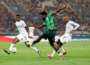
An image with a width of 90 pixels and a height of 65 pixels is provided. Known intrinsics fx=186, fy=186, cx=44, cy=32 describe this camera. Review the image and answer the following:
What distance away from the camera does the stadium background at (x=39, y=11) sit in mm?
32469

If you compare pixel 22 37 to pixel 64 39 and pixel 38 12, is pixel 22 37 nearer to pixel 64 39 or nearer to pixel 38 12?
pixel 64 39

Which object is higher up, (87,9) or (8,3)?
(8,3)

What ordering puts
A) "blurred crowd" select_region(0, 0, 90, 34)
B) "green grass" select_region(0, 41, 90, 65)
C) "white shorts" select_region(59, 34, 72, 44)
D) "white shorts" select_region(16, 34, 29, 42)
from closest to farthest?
"green grass" select_region(0, 41, 90, 65) → "white shorts" select_region(59, 34, 72, 44) → "white shorts" select_region(16, 34, 29, 42) → "blurred crowd" select_region(0, 0, 90, 34)

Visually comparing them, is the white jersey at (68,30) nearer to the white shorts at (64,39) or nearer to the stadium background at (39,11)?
the white shorts at (64,39)

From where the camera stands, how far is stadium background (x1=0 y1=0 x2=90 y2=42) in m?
32.5

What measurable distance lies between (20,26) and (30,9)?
26.7 m

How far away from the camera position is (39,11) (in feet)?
119

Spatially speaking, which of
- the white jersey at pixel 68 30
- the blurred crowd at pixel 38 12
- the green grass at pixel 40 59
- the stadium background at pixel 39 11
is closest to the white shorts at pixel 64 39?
the white jersey at pixel 68 30

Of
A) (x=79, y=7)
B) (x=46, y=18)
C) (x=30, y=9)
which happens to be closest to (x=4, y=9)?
(x=30, y=9)

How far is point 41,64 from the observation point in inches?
258

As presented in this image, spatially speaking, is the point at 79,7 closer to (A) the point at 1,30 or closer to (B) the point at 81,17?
(B) the point at 81,17

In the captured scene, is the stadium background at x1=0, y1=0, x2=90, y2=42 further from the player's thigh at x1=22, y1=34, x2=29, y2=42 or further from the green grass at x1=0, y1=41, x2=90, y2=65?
the player's thigh at x1=22, y1=34, x2=29, y2=42

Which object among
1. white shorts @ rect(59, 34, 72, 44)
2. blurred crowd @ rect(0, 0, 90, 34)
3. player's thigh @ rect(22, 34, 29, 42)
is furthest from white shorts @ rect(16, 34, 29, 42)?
blurred crowd @ rect(0, 0, 90, 34)

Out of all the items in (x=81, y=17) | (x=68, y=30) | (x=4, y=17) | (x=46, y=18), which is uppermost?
(x=46, y=18)
